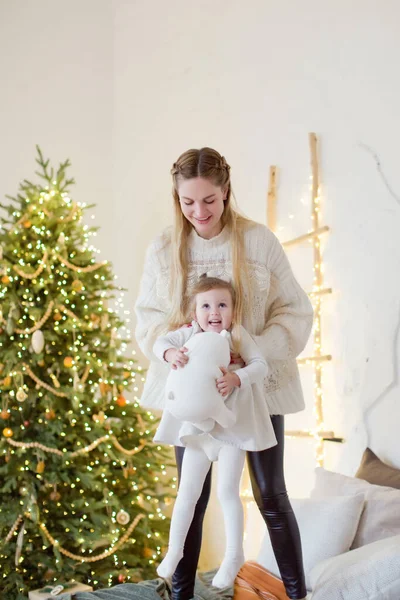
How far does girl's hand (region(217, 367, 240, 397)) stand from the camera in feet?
6.59

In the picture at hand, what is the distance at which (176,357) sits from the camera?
206 centimetres

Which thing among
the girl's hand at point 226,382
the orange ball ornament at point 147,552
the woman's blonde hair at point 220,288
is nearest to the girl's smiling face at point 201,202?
the woman's blonde hair at point 220,288

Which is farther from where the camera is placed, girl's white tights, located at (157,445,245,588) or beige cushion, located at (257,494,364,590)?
beige cushion, located at (257,494,364,590)

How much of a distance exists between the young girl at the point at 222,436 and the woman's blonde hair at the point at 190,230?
67mm

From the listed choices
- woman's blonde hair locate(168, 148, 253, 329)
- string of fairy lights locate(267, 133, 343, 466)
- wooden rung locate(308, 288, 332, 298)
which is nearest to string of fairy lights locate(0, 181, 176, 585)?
string of fairy lights locate(267, 133, 343, 466)

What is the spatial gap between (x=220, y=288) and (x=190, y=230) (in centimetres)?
27

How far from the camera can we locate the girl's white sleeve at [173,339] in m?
2.16

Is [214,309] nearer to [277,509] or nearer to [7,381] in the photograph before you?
[277,509]

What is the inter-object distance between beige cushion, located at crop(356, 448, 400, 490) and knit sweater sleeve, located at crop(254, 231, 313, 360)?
0.94 m

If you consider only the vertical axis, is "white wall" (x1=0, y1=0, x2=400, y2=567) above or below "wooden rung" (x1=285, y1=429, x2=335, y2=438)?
above

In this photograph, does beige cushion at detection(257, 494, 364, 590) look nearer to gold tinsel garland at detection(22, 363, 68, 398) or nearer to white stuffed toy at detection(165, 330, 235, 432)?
white stuffed toy at detection(165, 330, 235, 432)

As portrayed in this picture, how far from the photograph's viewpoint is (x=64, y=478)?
347cm

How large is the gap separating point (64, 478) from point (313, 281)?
1.44 m

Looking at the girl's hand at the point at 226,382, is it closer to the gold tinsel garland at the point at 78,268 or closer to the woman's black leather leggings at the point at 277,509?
the woman's black leather leggings at the point at 277,509
